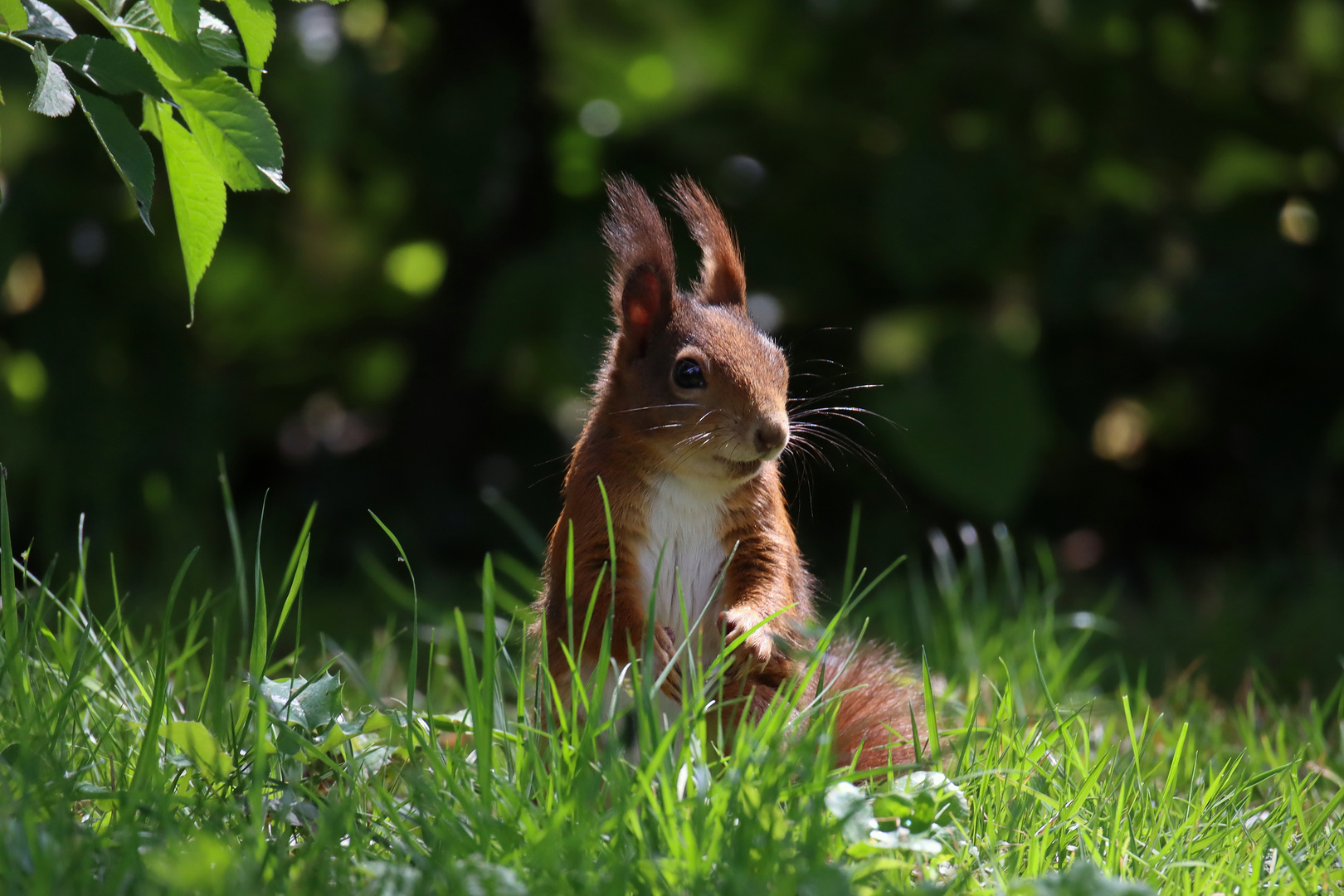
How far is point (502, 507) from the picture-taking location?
3.26 m

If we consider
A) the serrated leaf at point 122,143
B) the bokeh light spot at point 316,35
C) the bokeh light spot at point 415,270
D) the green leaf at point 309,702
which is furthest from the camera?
the bokeh light spot at point 415,270

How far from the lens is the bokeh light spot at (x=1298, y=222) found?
3.94 meters

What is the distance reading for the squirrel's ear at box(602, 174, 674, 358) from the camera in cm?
212

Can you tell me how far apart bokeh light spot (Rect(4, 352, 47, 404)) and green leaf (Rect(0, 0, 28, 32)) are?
7.92 feet

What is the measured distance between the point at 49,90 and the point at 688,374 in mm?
986

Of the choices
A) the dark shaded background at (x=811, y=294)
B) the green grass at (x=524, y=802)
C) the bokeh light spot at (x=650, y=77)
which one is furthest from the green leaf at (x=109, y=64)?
the bokeh light spot at (x=650, y=77)

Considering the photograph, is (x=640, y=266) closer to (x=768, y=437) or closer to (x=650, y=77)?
(x=768, y=437)

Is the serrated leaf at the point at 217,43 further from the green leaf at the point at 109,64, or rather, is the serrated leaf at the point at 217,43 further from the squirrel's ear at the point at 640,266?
the squirrel's ear at the point at 640,266

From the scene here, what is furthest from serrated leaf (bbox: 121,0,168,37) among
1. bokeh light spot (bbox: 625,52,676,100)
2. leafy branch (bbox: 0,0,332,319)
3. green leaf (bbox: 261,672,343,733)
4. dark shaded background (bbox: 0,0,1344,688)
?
bokeh light spot (bbox: 625,52,676,100)

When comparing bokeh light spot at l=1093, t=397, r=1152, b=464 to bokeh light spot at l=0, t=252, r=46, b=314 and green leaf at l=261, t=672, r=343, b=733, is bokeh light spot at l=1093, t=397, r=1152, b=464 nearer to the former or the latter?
green leaf at l=261, t=672, r=343, b=733

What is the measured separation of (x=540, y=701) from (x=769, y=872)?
1.77ft

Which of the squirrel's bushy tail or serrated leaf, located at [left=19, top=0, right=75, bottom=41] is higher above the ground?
serrated leaf, located at [left=19, top=0, right=75, bottom=41]

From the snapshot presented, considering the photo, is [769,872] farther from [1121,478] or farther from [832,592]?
[1121,478]

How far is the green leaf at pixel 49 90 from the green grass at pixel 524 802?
2.11 feet
